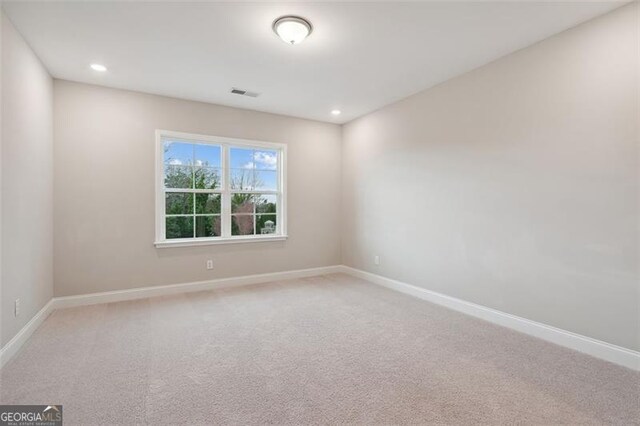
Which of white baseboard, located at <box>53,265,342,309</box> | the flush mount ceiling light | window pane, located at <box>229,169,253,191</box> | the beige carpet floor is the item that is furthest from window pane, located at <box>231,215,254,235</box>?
the flush mount ceiling light

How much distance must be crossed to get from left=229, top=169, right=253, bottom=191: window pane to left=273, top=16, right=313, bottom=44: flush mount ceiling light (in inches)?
97.3

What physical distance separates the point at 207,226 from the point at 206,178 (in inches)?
27.4

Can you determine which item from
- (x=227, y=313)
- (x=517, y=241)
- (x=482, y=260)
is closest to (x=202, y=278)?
(x=227, y=313)

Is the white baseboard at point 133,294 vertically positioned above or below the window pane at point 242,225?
below

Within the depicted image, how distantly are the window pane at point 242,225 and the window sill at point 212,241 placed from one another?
0.14 m

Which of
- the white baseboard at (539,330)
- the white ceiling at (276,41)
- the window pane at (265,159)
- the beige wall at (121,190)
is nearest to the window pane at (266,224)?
the beige wall at (121,190)

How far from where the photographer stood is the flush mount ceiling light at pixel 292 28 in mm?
2492

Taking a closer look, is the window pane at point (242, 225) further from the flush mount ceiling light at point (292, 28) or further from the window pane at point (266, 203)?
the flush mount ceiling light at point (292, 28)

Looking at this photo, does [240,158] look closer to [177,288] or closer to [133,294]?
[177,288]

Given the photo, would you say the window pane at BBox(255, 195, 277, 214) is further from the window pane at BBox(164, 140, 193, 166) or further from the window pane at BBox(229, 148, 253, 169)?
the window pane at BBox(164, 140, 193, 166)

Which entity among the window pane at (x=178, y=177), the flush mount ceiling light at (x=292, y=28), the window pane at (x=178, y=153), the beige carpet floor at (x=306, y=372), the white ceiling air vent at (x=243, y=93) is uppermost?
the white ceiling air vent at (x=243, y=93)

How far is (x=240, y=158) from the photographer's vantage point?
4.80 metres

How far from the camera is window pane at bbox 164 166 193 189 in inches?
169

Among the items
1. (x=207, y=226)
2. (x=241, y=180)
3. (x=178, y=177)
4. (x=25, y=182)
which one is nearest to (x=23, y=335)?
(x=25, y=182)
